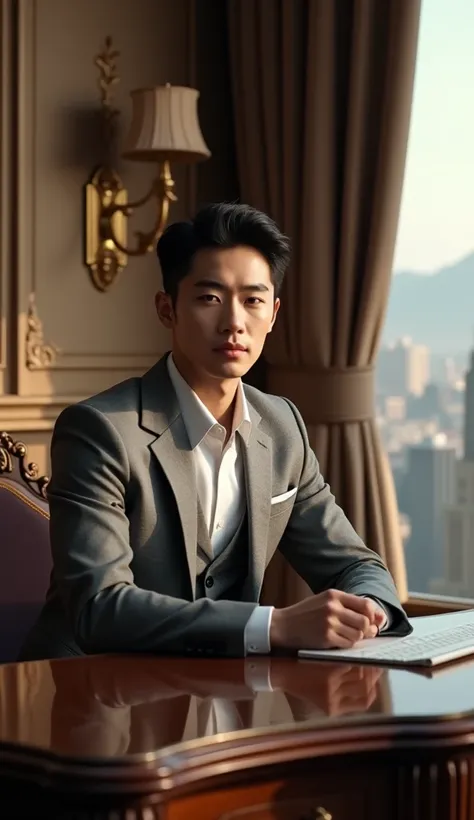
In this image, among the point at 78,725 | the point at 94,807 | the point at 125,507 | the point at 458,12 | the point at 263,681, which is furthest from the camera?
the point at 458,12

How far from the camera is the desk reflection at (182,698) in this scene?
4.75 ft

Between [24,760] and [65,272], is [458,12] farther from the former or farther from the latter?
[24,760]

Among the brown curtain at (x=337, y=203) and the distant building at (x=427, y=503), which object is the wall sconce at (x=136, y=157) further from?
the distant building at (x=427, y=503)

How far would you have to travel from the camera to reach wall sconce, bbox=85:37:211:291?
371 centimetres

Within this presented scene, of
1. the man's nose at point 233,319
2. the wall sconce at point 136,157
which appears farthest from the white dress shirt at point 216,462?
the wall sconce at point 136,157

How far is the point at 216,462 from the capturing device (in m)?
2.28

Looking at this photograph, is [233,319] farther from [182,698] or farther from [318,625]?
[182,698]

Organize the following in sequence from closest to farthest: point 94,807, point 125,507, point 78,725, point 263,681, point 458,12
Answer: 1. point 94,807
2. point 78,725
3. point 263,681
4. point 125,507
5. point 458,12

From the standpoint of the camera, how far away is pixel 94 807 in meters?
1.37

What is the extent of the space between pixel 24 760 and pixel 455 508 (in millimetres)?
2580

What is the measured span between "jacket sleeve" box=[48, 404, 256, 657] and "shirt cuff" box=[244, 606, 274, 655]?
1cm

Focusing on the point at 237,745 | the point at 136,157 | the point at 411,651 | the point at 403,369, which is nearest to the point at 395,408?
the point at 403,369

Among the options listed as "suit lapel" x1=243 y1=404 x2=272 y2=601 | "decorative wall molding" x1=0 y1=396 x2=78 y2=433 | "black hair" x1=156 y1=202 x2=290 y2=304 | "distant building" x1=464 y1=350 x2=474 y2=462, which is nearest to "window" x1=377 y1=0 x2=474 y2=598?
"distant building" x1=464 y1=350 x2=474 y2=462

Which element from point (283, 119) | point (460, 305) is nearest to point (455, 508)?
point (460, 305)
